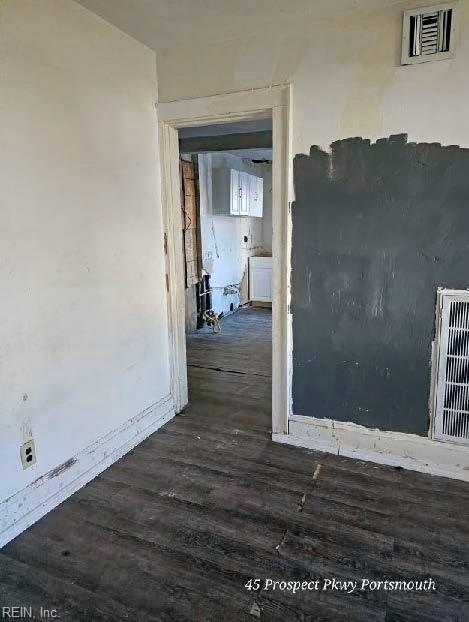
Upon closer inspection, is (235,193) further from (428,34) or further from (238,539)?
(238,539)

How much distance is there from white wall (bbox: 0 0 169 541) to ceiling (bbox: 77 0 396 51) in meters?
0.14

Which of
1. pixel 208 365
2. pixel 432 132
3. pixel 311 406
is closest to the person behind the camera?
pixel 432 132

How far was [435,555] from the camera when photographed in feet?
5.70

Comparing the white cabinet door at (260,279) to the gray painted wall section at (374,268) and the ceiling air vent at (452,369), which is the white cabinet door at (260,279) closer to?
the gray painted wall section at (374,268)

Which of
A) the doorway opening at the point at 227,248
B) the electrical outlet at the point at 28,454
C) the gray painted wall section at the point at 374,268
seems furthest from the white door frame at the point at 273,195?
the electrical outlet at the point at 28,454

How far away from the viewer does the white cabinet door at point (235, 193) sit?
5.86m

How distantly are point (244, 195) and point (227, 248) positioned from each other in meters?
0.83

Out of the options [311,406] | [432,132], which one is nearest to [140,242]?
[311,406]

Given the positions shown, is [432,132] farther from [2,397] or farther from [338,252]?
A: [2,397]

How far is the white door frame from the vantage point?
2359 millimetres

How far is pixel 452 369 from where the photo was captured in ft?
→ 7.23

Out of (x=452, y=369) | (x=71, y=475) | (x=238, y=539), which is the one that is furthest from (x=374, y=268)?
(x=71, y=475)

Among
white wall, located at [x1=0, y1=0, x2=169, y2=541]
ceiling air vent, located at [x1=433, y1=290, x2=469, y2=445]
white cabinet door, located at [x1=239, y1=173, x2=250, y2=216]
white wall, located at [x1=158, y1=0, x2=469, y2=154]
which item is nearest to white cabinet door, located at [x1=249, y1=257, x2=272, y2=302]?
white cabinet door, located at [x1=239, y1=173, x2=250, y2=216]

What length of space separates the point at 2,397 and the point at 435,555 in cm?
195
